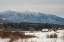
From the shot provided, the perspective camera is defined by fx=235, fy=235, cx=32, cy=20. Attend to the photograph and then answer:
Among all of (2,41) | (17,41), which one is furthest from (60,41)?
(2,41)

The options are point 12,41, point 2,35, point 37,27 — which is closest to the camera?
point 12,41

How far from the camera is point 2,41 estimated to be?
28.2m

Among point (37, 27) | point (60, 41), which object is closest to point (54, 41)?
point (60, 41)

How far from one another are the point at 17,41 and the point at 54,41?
14.6 ft

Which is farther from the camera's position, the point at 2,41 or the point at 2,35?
the point at 2,35

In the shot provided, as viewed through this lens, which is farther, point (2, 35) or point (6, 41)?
point (2, 35)

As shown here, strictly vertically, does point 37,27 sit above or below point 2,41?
below

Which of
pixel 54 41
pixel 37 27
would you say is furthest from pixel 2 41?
pixel 37 27

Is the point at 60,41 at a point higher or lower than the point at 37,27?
higher

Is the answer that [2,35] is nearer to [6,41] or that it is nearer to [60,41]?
[6,41]

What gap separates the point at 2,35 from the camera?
35.6m

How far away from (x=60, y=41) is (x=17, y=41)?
17.1ft

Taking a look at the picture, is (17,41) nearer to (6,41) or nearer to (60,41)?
(6,41)

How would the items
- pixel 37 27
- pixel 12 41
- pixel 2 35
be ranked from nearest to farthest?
1. pixel 12 41
2. pixel 2 35
3. pixel 37 27
